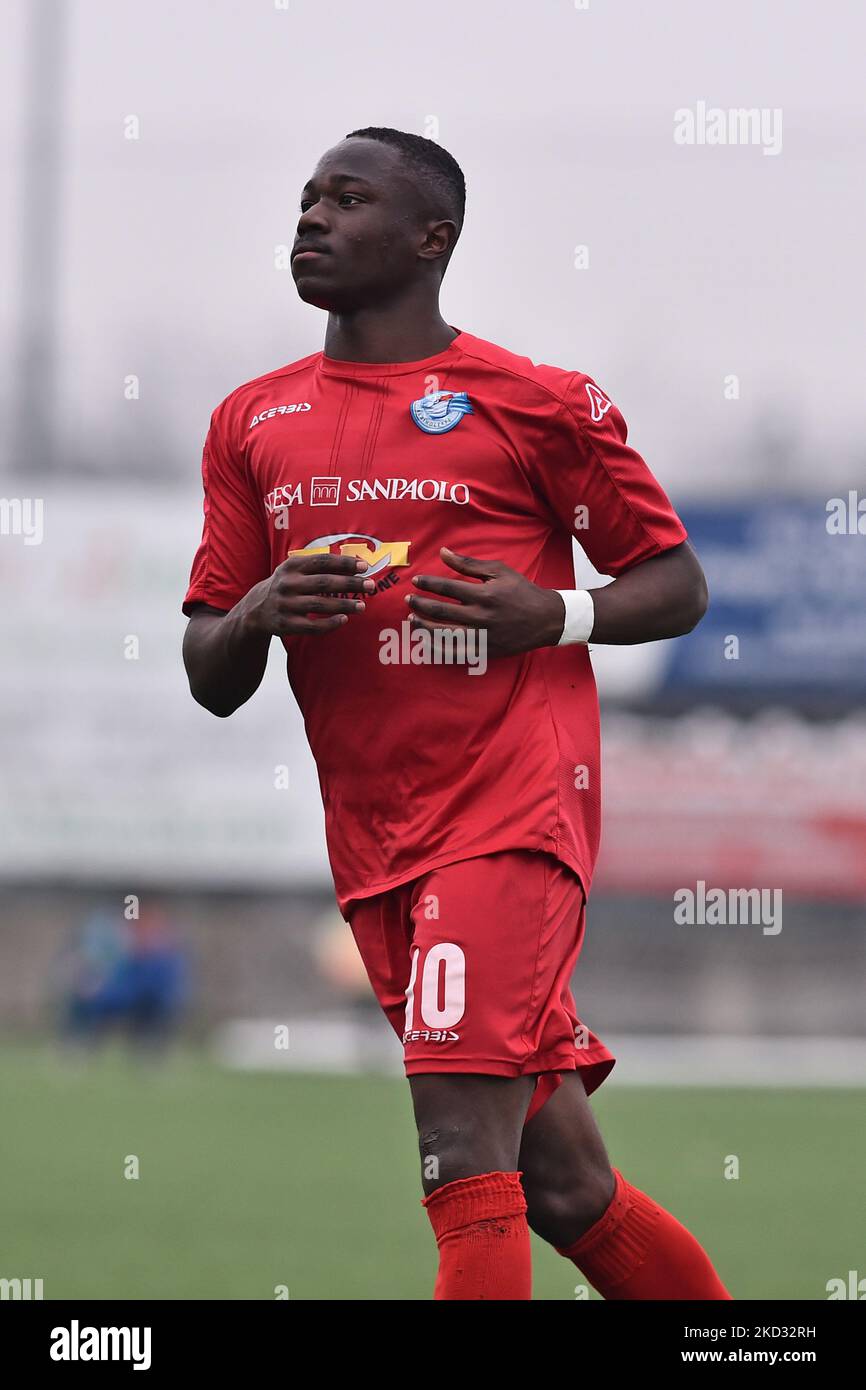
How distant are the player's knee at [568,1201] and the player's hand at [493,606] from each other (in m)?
0.97

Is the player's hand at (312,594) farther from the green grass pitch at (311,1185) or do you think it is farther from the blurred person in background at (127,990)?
the blurred person in background at (127,990)

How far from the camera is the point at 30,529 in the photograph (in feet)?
74.0

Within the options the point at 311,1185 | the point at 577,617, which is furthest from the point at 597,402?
the point at 311,1185

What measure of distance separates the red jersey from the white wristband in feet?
0.30

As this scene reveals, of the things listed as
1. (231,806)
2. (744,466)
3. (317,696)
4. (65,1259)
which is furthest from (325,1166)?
(744,466)

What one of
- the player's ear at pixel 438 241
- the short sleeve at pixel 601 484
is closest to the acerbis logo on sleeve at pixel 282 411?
the player's ear at pixel 438 241

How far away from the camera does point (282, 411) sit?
12.9 feet

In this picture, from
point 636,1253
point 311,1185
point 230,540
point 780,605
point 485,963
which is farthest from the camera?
point 780,605

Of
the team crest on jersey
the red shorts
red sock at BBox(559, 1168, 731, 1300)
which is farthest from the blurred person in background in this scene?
the team crest on jersey

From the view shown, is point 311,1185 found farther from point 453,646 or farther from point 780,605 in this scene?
point 780,605

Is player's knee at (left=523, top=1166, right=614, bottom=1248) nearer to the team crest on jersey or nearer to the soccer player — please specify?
the soccer player

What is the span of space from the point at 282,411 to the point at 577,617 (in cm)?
69

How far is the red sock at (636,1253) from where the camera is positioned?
3893 mm

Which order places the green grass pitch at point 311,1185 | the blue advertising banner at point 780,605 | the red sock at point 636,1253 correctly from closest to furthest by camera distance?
the red sock at point 636,1253
the green grass pitch at point 311,1185
the blue advertising banner at point 780,605
